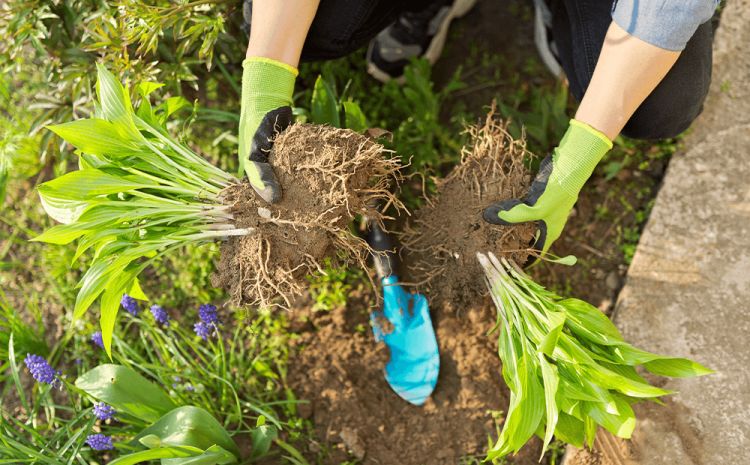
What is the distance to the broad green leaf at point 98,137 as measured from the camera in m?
1.30

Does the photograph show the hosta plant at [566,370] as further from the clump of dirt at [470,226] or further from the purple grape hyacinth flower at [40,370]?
the purple grape hyacinth flower at [40,370]

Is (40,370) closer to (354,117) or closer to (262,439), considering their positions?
(262,439)

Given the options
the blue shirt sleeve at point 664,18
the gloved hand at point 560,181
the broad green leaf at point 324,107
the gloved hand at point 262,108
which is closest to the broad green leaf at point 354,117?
the broad green leaf at point 324,107

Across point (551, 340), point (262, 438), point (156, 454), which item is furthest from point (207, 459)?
point (551, 340)

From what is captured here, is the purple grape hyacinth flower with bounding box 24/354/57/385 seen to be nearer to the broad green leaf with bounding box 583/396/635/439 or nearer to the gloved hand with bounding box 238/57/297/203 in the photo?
the gloved hand with bounding box 238/57/297/203

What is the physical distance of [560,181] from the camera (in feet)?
4.44

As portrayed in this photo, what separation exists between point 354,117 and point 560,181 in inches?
21.4

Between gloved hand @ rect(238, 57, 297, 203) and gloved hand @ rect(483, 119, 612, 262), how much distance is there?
52 centimetres

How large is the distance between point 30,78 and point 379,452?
5.67 ft

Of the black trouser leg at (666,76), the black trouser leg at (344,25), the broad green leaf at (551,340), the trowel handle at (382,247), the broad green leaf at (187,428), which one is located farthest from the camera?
the trowel handle at (382,247)

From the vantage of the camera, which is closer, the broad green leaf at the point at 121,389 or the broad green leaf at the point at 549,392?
the broad green leaf at the point at 549,392

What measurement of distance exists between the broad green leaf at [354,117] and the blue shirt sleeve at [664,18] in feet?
2.10

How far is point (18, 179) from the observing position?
80.9 inches

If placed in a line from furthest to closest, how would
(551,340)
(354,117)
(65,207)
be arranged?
(354,117) < (65,207) < (551,340)
